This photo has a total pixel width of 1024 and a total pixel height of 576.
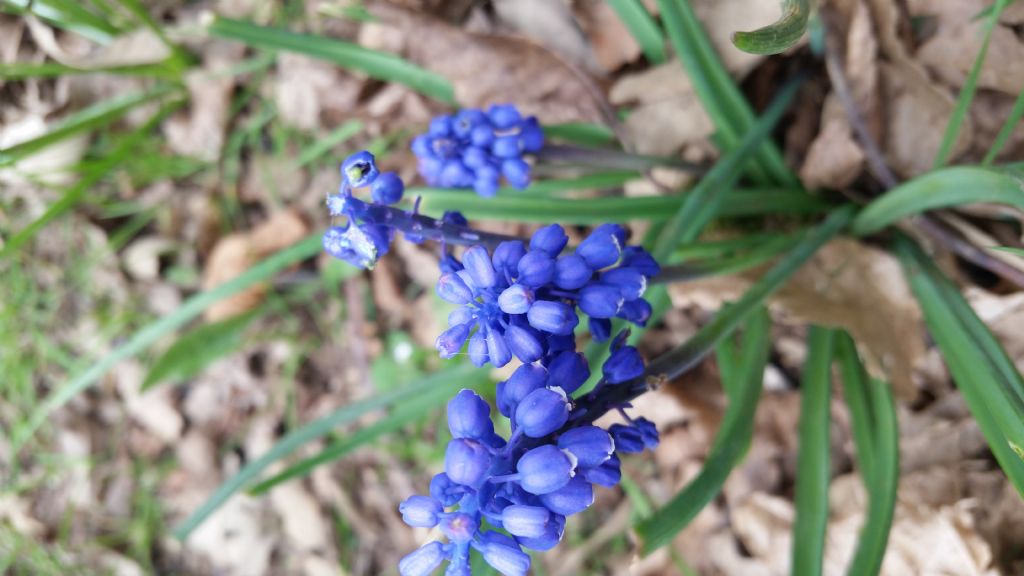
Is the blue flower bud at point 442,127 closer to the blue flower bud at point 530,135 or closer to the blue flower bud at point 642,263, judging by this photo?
the blue flower bud at point 530,135

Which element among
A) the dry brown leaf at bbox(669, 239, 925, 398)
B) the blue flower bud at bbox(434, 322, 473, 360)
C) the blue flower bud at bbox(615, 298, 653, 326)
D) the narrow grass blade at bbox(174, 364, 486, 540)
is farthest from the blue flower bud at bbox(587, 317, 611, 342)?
the narrow grass blade at bbox(174, 364, 486, 540)

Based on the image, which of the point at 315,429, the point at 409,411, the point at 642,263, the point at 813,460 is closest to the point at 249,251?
the point at 315,429

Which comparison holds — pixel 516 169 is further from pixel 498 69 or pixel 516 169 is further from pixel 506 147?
pixel 498 69

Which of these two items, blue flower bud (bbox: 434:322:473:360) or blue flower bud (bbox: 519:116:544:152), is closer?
blue flower bud (bbox: 434:322:473:360)

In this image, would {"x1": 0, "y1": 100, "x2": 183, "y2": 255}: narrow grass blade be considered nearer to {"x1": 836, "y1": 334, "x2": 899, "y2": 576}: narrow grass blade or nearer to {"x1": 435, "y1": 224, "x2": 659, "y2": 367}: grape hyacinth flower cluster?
{"x1": 435, "y1": 224, "x2": 659, "y2": 367}: grape hyacinth flower cluster

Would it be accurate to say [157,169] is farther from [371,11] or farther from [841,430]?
[841,430]
